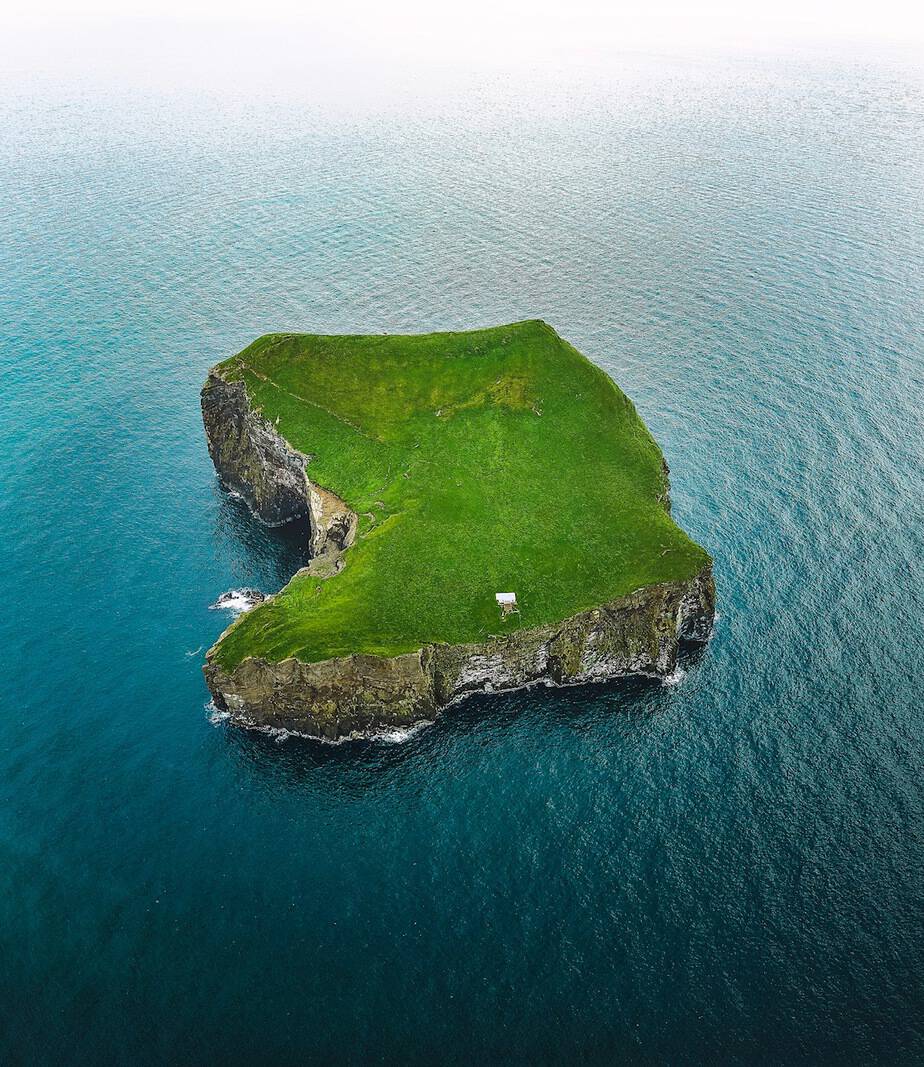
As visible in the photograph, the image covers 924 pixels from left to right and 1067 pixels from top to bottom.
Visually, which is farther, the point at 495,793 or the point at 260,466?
the point at 260,466

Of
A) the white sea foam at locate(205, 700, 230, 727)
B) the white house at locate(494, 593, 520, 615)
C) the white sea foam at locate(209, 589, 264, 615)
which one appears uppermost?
the white house at locate(494, 593, 520, 615)

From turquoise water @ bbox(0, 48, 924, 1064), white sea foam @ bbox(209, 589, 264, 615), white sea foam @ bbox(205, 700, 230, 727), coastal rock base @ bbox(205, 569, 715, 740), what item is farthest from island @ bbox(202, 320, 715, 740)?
white sea foam @ bbox(209, 589, 264, 615)

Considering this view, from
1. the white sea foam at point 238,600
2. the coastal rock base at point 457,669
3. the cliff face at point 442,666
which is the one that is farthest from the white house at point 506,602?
the white sea foam at point 238,600

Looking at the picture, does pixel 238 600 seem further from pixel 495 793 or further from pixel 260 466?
pixel 495 793

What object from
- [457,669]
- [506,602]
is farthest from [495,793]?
[506,602]

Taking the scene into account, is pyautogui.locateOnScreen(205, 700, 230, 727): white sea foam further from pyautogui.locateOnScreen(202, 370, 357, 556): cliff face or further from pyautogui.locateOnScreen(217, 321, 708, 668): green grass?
pyautogui.locateOnScreen(202, 370, 357, 556): cliff face

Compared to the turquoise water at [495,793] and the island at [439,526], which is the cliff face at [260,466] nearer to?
the island at [439,526]
